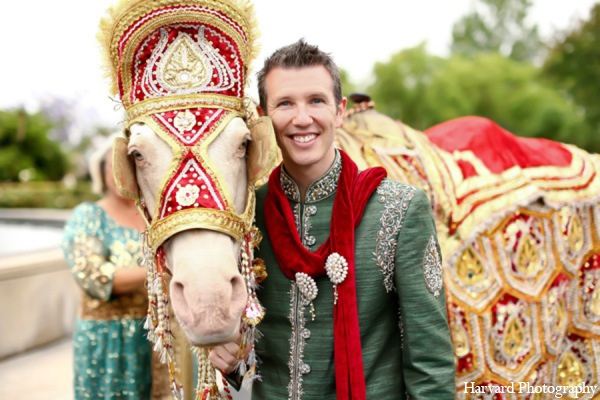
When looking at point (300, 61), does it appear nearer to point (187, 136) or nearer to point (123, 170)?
point (187, 136)

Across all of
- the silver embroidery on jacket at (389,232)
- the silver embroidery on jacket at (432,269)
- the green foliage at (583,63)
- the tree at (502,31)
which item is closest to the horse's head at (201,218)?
the silver embroidery on jacket at (389,232)

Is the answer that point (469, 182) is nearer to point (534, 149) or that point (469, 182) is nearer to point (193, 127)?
point (534, 149)

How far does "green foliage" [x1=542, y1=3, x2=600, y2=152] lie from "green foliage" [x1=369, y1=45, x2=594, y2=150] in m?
4.43

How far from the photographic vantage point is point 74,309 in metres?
7.12

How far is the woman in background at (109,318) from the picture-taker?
10.3ft

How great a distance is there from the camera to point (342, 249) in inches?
67.2

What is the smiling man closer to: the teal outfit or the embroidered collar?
the embroidered collar

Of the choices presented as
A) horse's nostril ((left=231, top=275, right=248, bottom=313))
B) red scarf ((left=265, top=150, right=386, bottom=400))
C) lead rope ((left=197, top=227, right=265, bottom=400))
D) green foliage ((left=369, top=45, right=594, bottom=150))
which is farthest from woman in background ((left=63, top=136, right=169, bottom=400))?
green foliage ((left=369, top=45, right=594, bottom=150))

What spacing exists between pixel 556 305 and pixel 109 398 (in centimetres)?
252

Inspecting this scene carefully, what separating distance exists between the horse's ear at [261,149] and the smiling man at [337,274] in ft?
0.27

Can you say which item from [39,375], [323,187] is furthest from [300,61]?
[39,375]

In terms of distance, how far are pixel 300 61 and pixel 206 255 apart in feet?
2.27

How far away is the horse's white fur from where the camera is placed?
4.61 ft

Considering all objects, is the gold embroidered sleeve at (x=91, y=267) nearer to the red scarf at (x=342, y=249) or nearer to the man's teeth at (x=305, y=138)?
the red scarf at (x=342, y=249)
